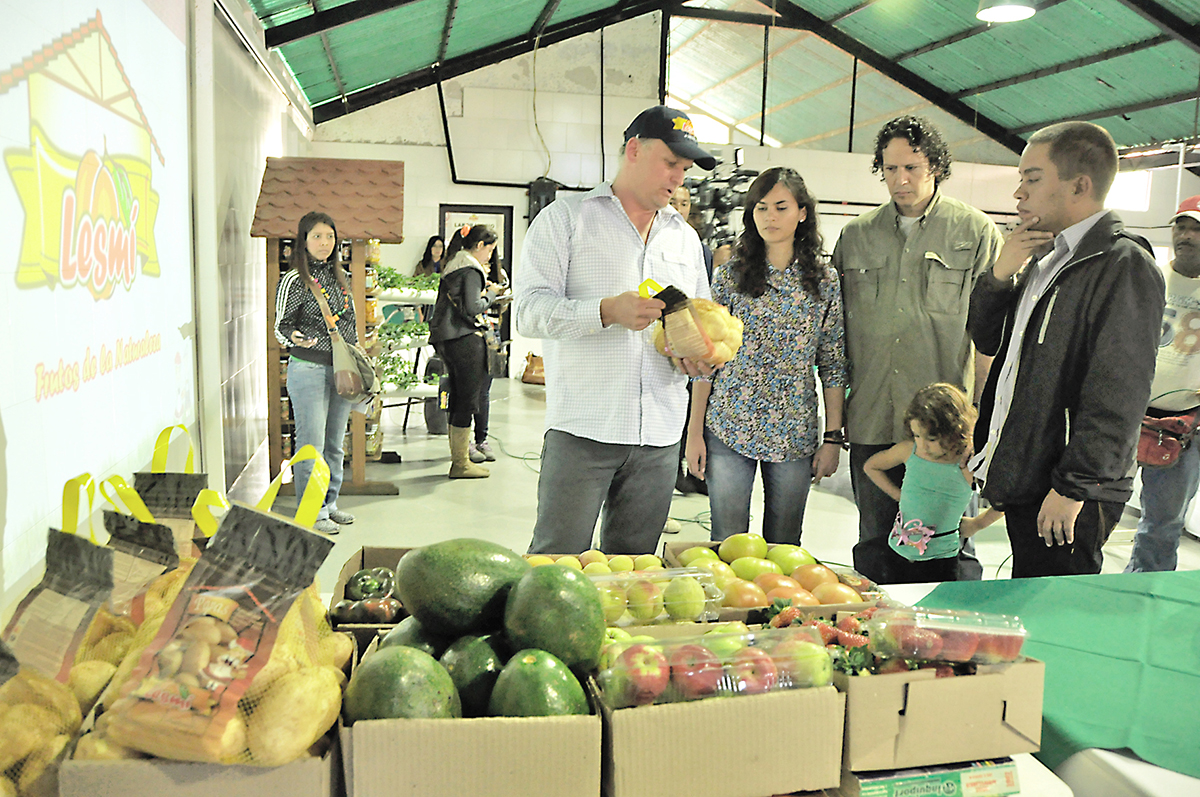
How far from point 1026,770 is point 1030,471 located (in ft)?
3.10

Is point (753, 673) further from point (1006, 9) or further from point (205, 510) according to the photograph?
point (1006, 9)

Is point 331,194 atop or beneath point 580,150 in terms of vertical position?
beneath

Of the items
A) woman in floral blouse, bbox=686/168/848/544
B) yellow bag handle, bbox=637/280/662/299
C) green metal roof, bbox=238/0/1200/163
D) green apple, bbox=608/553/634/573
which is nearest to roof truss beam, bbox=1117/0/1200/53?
green metal roof, bbox=238/0/1200/163

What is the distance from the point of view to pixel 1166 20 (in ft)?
25.7

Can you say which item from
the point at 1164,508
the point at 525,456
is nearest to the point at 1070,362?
the point at 1164,508

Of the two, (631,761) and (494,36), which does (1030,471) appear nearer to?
(631,761)

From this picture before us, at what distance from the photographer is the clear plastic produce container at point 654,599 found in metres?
1.32

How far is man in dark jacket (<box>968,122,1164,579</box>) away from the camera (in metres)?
1.78

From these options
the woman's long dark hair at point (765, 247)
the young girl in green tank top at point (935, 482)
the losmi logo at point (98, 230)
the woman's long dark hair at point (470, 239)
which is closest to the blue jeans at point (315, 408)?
the losmi logo at point (98, 230)

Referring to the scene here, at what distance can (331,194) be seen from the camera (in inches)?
202

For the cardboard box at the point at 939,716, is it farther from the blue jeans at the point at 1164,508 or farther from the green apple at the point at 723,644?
the blue jeans at the point at 1164,508

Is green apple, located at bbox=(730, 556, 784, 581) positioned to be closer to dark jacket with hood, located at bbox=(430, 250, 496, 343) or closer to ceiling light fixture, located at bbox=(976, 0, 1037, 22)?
dark jacket with hood, located at bbox=(430, 250, 496, 343)

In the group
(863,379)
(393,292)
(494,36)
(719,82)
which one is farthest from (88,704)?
(719,82)

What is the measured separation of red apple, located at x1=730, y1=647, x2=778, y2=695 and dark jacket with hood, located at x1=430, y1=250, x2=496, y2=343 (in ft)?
15.3
